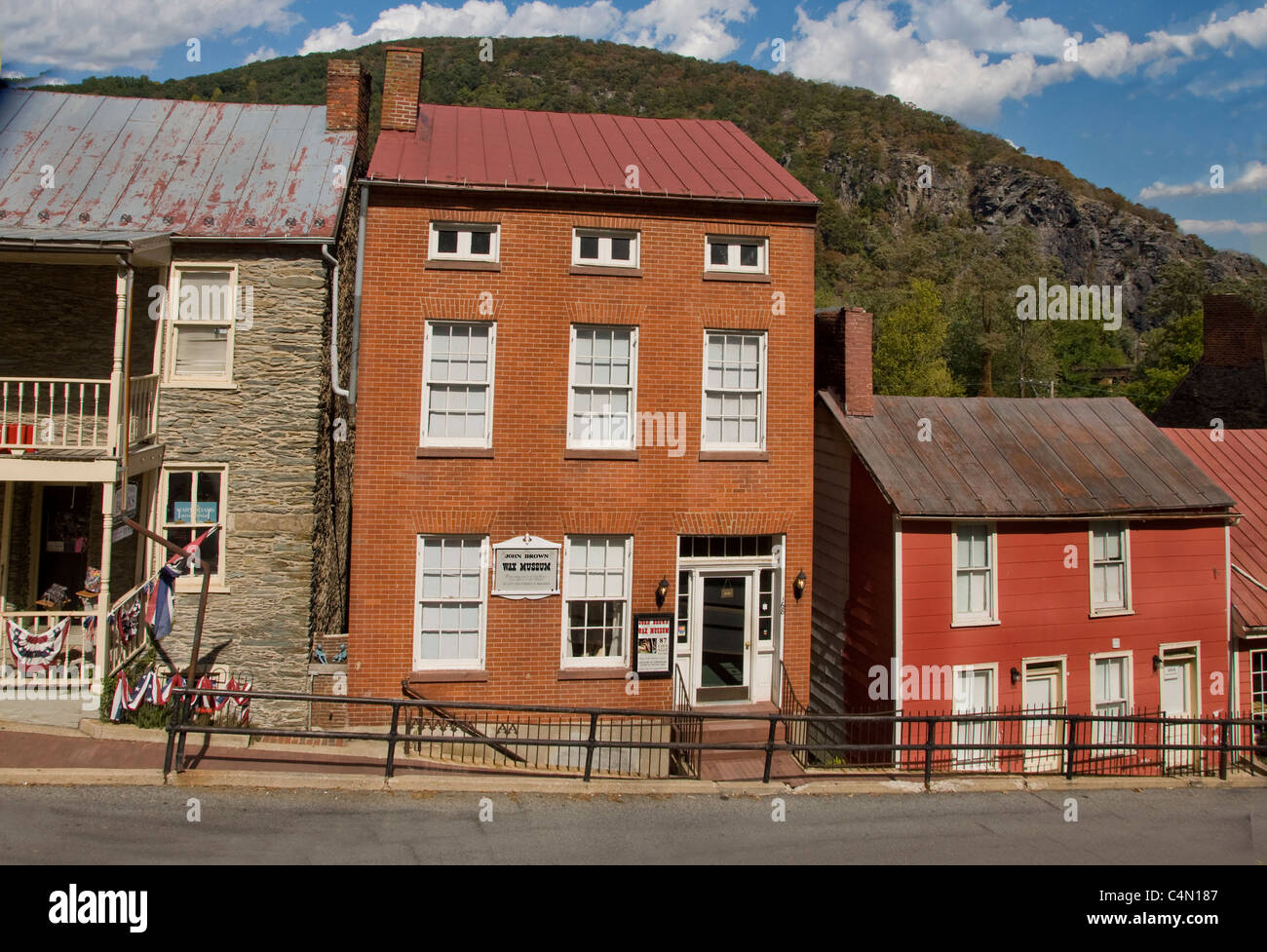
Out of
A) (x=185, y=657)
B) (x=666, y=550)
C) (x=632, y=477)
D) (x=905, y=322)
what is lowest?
(x=185, y=657)

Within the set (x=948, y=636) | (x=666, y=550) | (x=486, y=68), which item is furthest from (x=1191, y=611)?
(x=486, y=68)

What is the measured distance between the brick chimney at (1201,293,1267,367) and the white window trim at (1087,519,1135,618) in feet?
53.9

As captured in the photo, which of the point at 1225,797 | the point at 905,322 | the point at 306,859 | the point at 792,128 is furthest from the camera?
the point at 792,128

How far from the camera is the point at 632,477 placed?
43.3 feet

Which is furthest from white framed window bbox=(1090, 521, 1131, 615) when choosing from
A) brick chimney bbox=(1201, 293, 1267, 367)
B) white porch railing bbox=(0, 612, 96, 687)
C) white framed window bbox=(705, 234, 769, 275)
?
brick chimney bbox=(1201, 293, 1267, 367)

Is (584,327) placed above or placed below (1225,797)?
above

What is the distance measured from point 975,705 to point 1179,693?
14.4 ft

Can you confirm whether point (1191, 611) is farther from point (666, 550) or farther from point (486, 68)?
point (486, 68)

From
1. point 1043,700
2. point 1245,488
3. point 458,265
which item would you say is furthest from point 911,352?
point 458,265

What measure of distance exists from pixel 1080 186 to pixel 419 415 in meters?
153

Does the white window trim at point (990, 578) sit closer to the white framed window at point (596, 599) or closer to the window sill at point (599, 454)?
the white framed window at point (596, 599)

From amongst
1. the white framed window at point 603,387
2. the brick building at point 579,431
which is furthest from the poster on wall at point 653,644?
the white framed window at point 603,387

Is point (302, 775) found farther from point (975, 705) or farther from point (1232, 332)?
point (1232, 332)

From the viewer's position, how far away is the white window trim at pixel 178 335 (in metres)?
12.7
